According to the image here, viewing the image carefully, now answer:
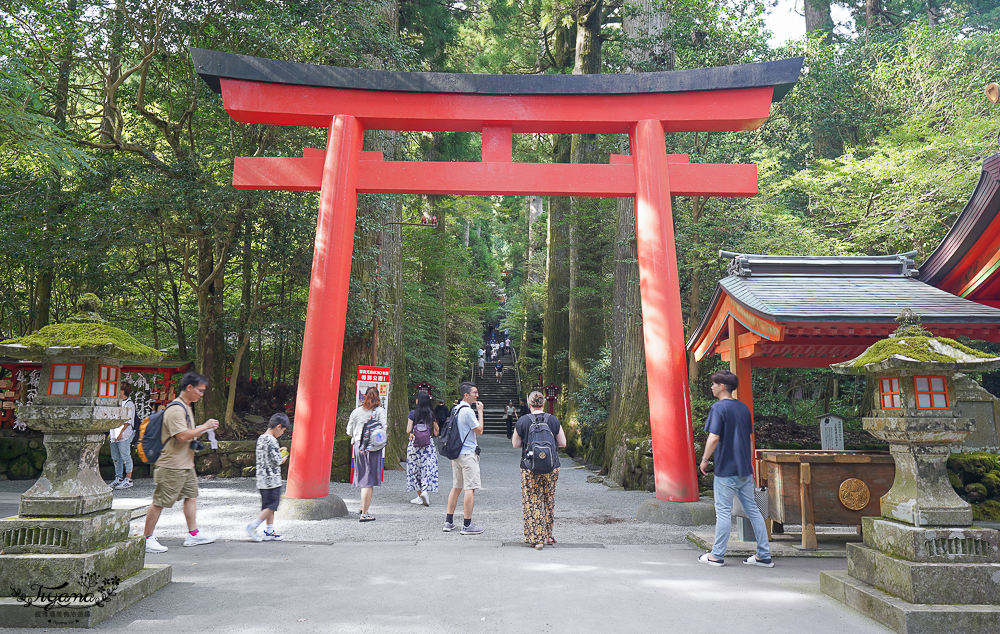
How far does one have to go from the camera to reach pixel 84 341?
3906 millimetres

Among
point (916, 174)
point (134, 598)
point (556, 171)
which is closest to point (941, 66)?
point (916, 174)

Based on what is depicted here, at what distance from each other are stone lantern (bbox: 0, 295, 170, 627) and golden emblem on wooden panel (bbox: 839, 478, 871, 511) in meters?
5.69

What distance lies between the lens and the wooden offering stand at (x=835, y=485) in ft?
18.1

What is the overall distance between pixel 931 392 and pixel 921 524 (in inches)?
33.6

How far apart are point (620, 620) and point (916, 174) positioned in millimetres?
10689

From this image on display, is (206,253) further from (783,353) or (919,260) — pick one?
(919,260)

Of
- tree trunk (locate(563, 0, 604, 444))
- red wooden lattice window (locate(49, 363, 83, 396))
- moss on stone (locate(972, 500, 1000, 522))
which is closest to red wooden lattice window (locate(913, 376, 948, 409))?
moss on stone (locate(972, 500, 1000, 522))

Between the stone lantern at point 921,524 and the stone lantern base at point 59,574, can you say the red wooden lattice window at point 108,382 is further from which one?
the stone lantern at point 921,524

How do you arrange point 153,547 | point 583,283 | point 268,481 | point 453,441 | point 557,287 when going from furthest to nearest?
point 557,287, point 583,283, point 453,441, point 268,481, point 153,547

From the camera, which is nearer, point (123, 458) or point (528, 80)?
point (528, 80)

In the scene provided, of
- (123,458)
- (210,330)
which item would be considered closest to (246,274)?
(210,330)

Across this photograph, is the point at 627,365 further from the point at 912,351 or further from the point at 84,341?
the point at 84,341

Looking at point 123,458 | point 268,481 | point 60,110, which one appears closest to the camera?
point 268,481

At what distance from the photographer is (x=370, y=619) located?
354 cm
